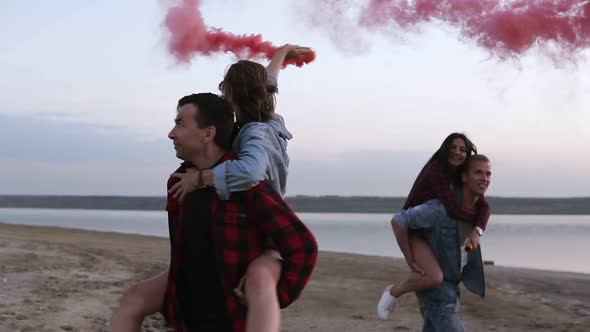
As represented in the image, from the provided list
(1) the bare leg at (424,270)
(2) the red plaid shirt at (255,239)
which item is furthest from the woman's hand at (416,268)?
(2) the red plaid shirt at (255,239)

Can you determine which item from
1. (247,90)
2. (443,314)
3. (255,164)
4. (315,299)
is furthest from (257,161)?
(315,299)

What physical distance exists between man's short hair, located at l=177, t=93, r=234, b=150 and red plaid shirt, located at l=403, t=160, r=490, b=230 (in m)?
2.15

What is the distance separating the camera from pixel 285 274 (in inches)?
142

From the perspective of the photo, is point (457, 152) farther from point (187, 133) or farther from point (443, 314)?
point (187, 133)

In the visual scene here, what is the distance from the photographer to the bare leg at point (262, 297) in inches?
135

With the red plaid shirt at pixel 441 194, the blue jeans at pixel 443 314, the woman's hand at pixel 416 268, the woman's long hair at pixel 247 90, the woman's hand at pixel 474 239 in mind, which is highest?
the woman's long hair at pixel 247 90

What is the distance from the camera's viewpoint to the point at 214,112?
145 inches

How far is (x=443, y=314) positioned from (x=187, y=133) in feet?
8.07

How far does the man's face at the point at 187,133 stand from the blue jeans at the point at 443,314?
2.33 metres

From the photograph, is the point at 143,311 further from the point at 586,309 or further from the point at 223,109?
the point at 586,309

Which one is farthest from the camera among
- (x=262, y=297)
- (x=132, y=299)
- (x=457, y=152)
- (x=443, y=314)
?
(x=457, y=152)

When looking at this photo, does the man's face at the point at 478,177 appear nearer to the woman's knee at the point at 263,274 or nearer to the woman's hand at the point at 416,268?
the woman's hand at the point at 416,268

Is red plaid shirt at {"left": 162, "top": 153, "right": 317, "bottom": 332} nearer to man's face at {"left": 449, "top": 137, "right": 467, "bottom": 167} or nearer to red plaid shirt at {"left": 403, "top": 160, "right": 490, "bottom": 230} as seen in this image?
red plaid shirt at {"left": 403, "top": 160, "right": 490, "bottom": 230}

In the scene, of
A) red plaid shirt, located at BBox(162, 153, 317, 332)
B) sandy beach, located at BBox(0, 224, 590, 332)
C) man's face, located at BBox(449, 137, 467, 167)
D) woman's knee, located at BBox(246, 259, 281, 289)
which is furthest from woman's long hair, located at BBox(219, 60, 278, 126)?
sandy beach, located at BBox(0, 224, 590, 332)
